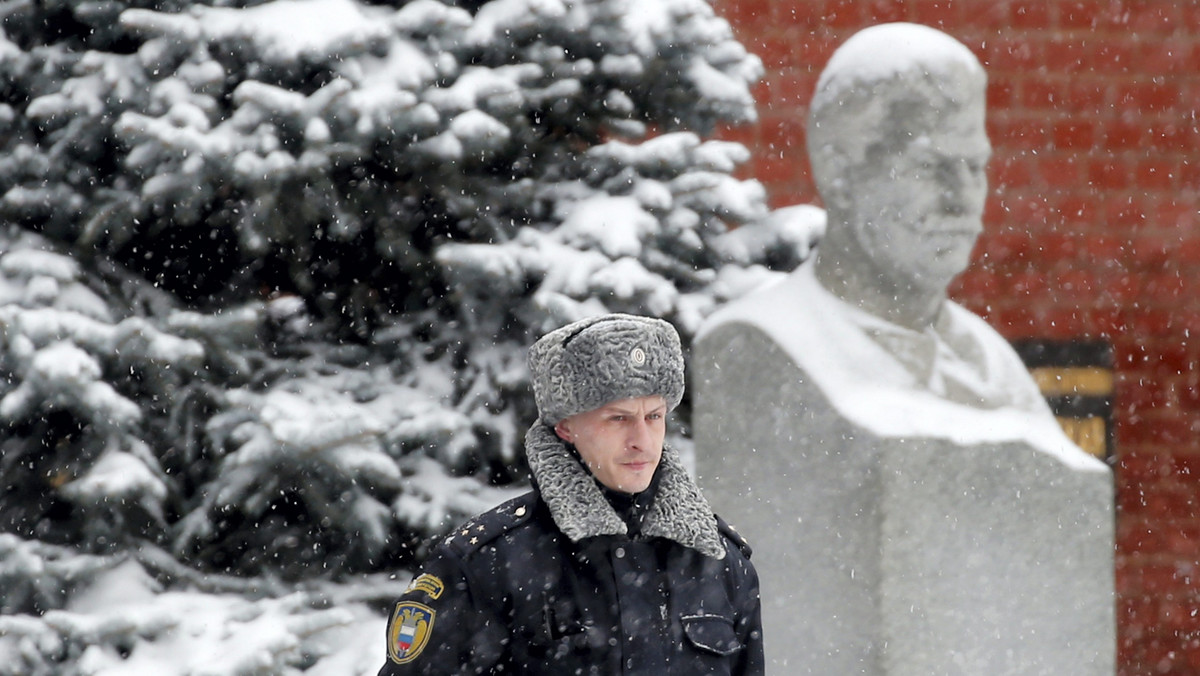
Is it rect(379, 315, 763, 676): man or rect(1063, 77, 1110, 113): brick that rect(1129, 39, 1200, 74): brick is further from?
rect(379, 315, 763, 676): man

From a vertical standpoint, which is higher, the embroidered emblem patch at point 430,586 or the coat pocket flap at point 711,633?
the embroidered emblem patch at point 430,586

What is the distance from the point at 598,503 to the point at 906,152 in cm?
196

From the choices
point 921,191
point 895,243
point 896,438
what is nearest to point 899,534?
point 896,438

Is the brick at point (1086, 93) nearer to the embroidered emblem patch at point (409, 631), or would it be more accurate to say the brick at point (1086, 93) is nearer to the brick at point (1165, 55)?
the brick at point (1165, 55)

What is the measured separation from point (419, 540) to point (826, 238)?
1325 mm

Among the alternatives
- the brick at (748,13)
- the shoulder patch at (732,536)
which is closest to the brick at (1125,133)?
the brick at (748,13)

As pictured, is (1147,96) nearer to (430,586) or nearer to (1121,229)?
(1121,229)

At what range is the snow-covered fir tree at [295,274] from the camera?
337 centimetres

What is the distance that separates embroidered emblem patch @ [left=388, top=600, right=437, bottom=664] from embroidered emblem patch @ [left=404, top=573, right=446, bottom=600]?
20mm

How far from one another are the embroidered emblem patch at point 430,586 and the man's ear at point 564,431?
272mm

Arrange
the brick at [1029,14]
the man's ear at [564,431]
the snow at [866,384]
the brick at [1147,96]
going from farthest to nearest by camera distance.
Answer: the brick at [1147,96]
the brick at [1029,14]
the snow at [866,384]
the man's ear at [564,431]

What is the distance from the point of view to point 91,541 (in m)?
3.47

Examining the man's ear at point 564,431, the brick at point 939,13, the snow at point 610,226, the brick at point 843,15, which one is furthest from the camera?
the brick at point 939,13

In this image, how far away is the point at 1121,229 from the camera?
6.02 metres
